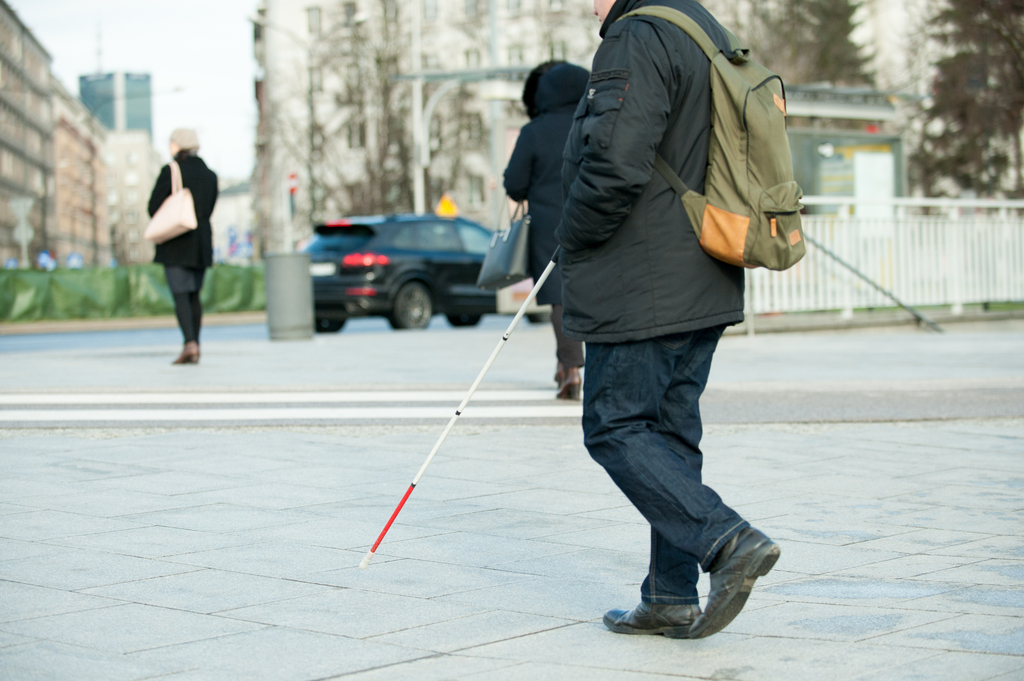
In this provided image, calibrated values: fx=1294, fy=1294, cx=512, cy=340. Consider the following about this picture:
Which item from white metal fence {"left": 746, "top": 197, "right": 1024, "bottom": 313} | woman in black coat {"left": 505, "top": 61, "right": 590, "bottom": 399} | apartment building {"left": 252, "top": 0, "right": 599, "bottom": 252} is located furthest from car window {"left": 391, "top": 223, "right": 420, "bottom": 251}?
apartment building {"left": 252, "top": 0, "right": 599, "bottom": 252}

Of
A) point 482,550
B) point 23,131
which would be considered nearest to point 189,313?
point 482,550

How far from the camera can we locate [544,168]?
7.75 m

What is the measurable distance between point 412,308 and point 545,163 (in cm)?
1079

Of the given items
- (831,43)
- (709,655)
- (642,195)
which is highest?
(831,43)

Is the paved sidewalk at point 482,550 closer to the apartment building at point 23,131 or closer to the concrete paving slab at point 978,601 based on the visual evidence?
the concrete paving slab at point 978,601

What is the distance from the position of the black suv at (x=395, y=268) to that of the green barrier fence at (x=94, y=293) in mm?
9353

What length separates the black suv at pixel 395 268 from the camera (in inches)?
706

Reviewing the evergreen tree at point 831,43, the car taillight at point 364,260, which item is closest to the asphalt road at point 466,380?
the car taillight at point 364,260

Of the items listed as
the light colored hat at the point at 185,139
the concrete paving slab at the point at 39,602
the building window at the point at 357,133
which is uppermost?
the building window at the point at 357,133

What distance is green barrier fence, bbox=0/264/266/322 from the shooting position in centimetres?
2562

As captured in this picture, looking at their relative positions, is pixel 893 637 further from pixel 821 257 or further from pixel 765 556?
pixel 821 257

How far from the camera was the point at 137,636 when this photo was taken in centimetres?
320

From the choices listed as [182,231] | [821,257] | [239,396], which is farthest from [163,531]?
[821,257]

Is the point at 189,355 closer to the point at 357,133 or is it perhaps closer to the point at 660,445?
the point at 660,445
